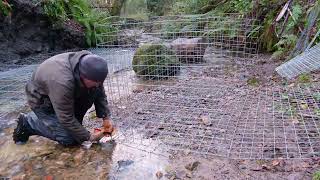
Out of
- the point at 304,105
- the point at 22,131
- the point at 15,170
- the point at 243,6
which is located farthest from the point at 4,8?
the point at 304,105

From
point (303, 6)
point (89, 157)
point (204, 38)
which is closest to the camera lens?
point (89, 157)

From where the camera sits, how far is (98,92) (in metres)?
3.43

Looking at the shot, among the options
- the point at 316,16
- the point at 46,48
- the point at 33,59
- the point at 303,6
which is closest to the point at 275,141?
the point at 316,16

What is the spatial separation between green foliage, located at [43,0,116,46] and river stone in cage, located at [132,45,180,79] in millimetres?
2896

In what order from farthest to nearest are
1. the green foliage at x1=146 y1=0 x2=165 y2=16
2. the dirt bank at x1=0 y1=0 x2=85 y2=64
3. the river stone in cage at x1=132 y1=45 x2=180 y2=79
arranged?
the green foliage at x1=146 y1=0 x2=165 y2=16, the dirt bank at x1=0 y1=0 x2=85 y2=64, the river stone in cage at x1=132 y1=45 x2=180 y2=79

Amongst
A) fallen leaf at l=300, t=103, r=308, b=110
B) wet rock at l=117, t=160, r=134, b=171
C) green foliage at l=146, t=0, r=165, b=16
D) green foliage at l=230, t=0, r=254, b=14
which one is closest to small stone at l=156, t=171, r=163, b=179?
wet rock at l=117, t=160, r=134, b=171

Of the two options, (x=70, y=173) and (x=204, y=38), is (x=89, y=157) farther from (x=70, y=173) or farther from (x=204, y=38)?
(x=204, y=38)

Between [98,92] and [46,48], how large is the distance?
19.4ft

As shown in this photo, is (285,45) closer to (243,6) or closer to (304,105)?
(243,6)

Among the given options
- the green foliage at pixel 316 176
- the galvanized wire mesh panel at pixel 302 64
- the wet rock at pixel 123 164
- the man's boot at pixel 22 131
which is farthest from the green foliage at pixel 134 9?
the green foliage at pixel 316 176

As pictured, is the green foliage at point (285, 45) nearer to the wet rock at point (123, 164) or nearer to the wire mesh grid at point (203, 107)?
the wire mesh grid at point (203, 107)

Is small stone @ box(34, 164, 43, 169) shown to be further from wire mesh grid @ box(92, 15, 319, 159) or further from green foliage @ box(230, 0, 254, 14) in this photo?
green foliage @ box(230, 0, 254, 14)

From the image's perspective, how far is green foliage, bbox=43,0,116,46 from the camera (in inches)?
348

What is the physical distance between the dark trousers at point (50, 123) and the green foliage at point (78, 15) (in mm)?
5707
